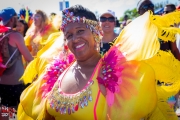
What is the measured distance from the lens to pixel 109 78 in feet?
7.61

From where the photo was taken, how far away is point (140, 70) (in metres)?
2.25

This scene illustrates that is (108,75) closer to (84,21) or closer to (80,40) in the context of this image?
(80,40)

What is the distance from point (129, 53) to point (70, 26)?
0.48m

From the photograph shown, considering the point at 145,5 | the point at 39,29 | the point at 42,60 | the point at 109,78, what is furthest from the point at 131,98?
the point at 39,29

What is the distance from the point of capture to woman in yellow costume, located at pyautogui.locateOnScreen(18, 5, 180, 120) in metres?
2.21

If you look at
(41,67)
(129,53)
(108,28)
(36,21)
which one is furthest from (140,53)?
(36,21)

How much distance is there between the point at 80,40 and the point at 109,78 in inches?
13.9

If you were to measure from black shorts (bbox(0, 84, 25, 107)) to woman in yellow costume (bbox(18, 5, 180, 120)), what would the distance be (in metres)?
1.32

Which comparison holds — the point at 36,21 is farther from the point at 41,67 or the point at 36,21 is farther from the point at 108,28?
the point at 41,67

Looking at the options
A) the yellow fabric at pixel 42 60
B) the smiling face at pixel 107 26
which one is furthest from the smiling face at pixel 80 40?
the smiling face at pixel 107 26

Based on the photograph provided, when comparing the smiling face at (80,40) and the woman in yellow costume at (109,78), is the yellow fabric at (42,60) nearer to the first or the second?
the woman in yellow costume at (109,78)

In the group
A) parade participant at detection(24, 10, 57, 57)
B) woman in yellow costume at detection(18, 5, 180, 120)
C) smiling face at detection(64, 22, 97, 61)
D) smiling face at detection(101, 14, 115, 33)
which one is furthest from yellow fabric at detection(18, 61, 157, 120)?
parade participant at detection(24, 10, 57, 57)

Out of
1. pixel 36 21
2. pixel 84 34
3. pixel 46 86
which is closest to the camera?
pixel 84 34

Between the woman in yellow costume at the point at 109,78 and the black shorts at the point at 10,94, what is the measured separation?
4.32 ft
